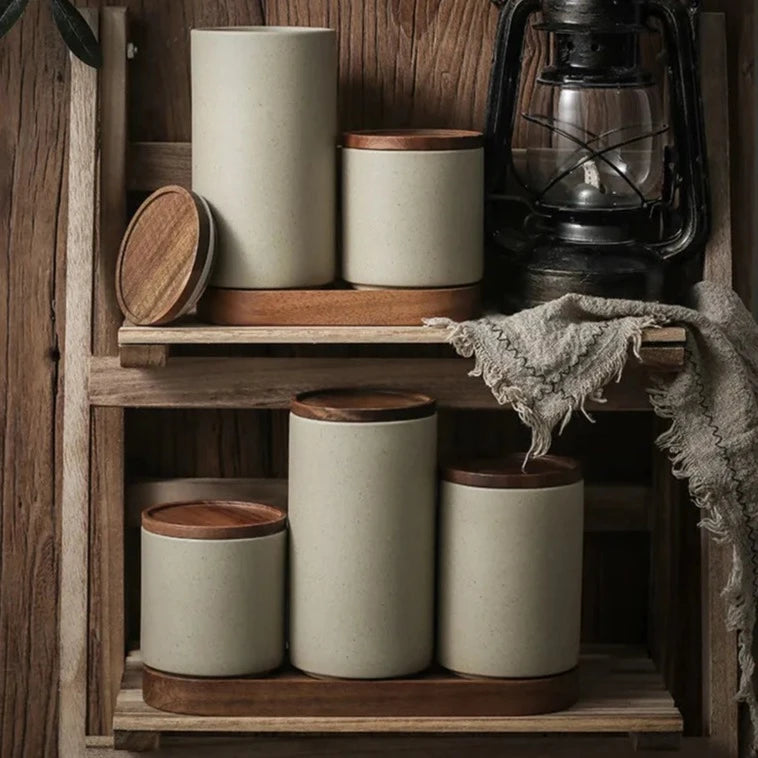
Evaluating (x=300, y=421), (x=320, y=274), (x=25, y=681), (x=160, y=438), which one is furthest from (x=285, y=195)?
(x=25, y=681)

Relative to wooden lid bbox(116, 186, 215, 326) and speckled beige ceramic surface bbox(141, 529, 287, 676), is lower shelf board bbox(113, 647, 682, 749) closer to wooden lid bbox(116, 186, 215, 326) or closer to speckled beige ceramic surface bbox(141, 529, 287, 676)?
speckled beige ceramic surface bbox(141, 529, 287, 676)

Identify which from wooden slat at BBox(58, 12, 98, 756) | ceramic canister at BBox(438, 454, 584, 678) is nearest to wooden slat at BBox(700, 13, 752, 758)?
ceramic canister at BBox(438, 454, 584, 678)

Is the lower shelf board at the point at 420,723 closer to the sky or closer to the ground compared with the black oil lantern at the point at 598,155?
closer to the ground

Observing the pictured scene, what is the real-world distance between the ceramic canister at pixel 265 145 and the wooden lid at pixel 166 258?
36 mm

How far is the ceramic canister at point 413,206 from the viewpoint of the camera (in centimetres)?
153

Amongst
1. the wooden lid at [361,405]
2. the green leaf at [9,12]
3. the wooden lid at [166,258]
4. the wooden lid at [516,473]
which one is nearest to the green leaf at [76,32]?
the green leaf at [9,12]

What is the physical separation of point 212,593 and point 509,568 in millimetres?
297

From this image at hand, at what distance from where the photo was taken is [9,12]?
155cm

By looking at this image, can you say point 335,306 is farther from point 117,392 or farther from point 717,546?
point 717,546

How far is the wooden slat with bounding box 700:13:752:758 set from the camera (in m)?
1.66

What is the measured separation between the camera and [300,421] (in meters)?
1.56

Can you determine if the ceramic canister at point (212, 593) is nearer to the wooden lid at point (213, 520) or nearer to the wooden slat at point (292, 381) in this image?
the wooden lid at point (213, 520)

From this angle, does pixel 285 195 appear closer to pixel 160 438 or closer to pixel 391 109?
pixel 391 109

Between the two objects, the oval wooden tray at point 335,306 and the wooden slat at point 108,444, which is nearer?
the oval wooden tray at point 335,306
